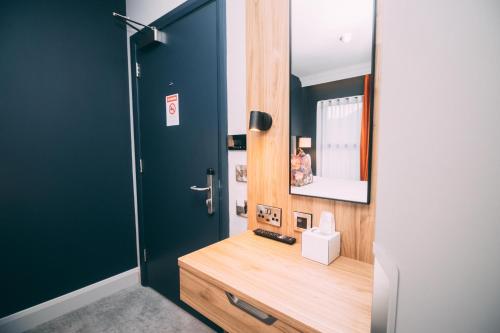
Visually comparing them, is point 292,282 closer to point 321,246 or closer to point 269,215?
point 321,246

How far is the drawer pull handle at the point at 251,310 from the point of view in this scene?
0.74m

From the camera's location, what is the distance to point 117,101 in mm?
2203

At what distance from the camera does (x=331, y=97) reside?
1111mm

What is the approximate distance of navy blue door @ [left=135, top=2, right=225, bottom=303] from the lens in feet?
5.25

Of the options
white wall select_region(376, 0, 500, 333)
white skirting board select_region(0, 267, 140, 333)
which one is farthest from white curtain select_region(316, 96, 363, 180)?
white skirting board select_region(0, 267, 140, 333)

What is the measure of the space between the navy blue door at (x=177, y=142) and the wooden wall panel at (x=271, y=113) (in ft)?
0.96

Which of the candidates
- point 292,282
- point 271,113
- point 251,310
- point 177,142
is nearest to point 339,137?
point 271,113

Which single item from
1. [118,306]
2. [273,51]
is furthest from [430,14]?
[118,306]

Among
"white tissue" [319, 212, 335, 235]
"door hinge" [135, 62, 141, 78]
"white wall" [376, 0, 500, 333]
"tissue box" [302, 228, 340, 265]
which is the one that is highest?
"door hinge" [135, 62, 141, 78]

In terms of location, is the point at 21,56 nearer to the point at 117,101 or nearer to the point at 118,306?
the point at 117,101

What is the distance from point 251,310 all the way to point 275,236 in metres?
0.47

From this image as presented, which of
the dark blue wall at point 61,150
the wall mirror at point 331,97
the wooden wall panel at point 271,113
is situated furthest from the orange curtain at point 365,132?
the dark blue wall at point 61,150

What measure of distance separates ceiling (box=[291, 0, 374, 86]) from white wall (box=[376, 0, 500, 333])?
581 millimetres

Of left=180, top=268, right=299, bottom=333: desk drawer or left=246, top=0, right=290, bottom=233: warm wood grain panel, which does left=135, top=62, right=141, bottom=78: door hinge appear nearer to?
left=246, top=0, right=290, bottom=233: warm wood grain panel
